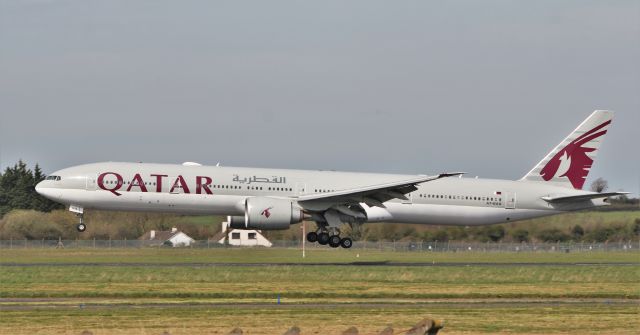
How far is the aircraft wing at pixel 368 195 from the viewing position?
47.1m

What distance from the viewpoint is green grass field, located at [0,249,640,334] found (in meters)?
24.6

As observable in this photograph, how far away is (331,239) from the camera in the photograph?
163 feet

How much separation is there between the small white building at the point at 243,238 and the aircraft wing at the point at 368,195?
42.0 ft

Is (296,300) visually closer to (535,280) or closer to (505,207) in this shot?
(535,280)

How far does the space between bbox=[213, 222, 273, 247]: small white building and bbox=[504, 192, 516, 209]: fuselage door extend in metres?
15.5

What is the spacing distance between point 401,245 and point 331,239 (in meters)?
10.5

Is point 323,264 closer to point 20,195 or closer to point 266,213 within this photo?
point 266,213

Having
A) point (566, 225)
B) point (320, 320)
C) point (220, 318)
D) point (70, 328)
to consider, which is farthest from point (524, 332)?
point (566, 225)

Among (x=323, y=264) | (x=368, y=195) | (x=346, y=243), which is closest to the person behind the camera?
(x=323, y=264)

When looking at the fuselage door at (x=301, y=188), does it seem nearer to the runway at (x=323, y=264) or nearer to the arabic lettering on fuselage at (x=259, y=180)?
the arabic lettering on fuselage at (x=259, y=180)

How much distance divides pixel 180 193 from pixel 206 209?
144 cm

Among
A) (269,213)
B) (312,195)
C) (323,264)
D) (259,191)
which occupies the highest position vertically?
(259,191)

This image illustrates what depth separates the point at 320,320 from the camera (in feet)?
83.5

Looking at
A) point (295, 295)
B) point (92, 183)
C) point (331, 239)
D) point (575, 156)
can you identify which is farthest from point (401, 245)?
point (295, 295)
